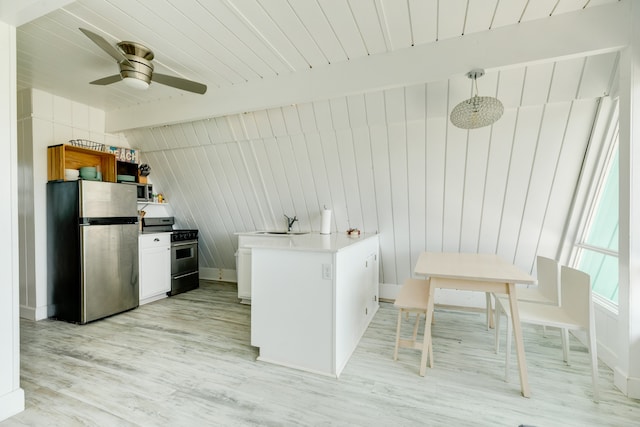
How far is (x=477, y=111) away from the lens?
2.01 m

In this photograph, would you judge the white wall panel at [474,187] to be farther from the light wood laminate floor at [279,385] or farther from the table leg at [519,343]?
the table leg at [519,343]

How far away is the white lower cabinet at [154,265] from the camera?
3.73 m

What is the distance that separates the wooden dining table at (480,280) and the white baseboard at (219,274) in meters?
3.48

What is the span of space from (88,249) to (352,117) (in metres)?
3.09

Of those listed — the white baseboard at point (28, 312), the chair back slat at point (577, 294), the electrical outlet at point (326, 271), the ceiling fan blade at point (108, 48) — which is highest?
the ceiling fan blade at point (108, 48)

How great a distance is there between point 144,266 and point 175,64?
255 centimetres

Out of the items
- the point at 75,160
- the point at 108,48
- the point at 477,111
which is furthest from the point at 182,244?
the point at 477,111

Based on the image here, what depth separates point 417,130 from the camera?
9.53 feet

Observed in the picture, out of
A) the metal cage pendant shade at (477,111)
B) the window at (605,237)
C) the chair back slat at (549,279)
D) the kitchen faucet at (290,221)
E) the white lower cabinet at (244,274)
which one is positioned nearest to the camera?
the metal cage pendant shade at (477,111)

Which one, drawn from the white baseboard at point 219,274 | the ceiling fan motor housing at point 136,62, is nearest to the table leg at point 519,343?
the ceiling fan motor housing at point 136,62

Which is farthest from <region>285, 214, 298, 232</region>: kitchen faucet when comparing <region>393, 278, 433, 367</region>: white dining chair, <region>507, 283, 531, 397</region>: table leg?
<region>507, 283, 531, 397</region>: table leg

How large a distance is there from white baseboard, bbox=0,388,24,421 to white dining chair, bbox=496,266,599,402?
3173 millimetres

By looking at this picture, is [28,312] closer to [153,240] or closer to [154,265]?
[154,265]

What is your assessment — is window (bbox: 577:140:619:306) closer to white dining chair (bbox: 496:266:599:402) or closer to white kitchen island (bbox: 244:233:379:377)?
white dining chair (bbox: 496:266:599:402)
